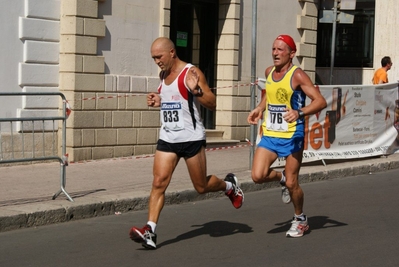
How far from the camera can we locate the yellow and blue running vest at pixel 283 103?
8.15 meters

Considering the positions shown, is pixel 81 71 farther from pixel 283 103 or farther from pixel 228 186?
pixel 283 103

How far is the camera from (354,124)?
1517cm

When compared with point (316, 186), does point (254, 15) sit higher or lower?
higher

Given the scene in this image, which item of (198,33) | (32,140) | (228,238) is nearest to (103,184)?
(32,140)

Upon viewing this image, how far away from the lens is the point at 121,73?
15195 millimetres

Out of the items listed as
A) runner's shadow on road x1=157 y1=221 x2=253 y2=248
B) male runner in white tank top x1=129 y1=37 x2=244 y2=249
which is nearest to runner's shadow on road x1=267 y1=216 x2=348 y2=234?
runner's shadow on road x1=157 y1=221 x2=253 y2=248

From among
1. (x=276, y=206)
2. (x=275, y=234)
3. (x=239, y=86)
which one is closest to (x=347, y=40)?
(x=239, y=86)

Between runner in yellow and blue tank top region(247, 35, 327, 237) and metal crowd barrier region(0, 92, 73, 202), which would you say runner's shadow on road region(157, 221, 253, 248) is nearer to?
runner in yellow and blue tank top region(247, 35, 327, 237)

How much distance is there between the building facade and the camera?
1373 centimetres

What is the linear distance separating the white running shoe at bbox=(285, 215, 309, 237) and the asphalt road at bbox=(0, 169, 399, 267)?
0.08 metres

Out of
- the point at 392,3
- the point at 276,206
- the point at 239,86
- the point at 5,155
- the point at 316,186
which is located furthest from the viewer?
the point at 392,3

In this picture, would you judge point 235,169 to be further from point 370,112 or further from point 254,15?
point 370,112

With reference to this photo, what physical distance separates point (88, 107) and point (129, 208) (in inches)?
184

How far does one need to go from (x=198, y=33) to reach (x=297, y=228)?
9.94m
